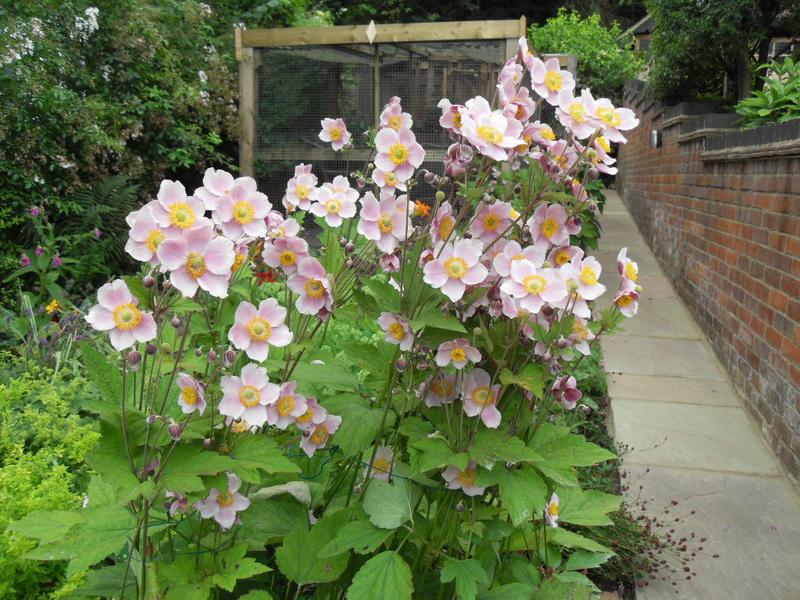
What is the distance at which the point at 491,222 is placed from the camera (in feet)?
4.42

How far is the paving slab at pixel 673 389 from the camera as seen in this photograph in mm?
4152

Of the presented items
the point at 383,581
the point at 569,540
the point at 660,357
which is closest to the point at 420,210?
the point at 569,540

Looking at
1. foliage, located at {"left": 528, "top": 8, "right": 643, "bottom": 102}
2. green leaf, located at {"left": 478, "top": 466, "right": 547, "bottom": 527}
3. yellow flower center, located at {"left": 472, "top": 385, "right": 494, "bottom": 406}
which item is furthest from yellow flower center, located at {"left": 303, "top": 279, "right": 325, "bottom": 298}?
foliage, located at {"left": 528, "top": 8, "right": 643, "bottom": 102}

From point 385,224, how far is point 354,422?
361 mm

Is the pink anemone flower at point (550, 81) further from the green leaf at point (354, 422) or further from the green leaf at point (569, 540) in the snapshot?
the green leaf at point (569, 540)

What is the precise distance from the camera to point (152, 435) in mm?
1211

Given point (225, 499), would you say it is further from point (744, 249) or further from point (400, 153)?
point (744, 249)

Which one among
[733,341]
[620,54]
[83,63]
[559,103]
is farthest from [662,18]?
[620,54]

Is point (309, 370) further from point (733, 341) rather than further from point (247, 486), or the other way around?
point (733, 341)

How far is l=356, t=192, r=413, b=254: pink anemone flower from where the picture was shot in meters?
1.32

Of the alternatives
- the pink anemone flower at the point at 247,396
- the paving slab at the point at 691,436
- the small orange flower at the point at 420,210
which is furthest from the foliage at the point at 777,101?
the pink anemone flower at the point at 247,396

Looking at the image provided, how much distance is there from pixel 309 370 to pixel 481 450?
0.37 meters

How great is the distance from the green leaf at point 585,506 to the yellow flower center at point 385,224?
2.44ft

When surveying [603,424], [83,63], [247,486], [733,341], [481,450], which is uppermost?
[83,63]
